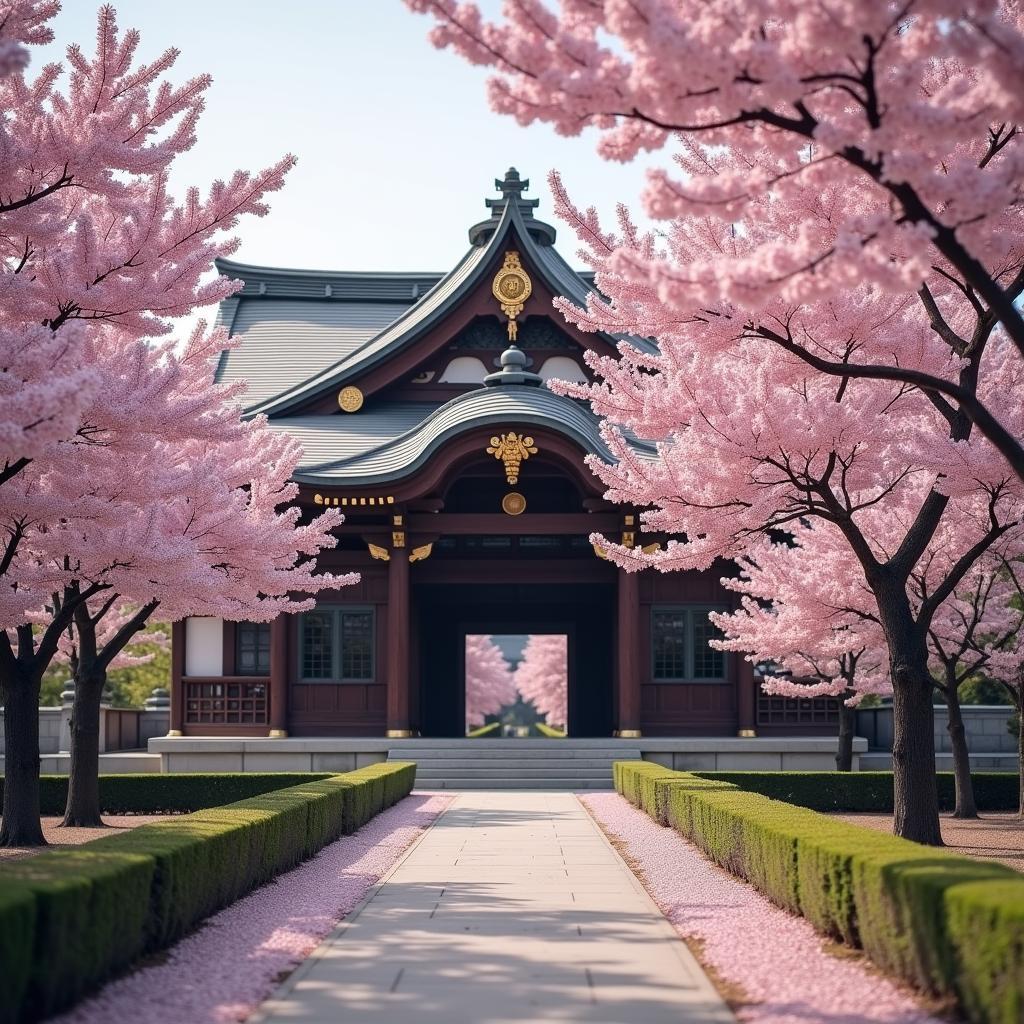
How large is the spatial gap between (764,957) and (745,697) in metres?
18.7

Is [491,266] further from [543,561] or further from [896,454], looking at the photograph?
[896,454]

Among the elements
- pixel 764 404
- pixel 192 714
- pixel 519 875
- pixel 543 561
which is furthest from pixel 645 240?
pixel 192 714

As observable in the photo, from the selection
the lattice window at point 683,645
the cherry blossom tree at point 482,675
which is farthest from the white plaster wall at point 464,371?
the cherry blossom tree at point 482,675

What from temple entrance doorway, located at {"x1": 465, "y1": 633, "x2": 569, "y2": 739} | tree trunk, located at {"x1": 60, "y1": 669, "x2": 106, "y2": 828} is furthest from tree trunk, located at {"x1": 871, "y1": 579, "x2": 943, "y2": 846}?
temple entrance doorway, located at {"x1": 465, "y1": 633, "x2": 569, "y2": 739}

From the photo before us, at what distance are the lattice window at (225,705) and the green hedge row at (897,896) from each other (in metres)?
15.9

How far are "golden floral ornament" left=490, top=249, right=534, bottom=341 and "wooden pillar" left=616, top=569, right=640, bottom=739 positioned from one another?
695cm

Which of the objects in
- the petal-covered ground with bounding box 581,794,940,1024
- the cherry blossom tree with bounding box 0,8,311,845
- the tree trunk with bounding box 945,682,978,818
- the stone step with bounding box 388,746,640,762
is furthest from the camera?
the stone step with bounding box 388,746,640,762

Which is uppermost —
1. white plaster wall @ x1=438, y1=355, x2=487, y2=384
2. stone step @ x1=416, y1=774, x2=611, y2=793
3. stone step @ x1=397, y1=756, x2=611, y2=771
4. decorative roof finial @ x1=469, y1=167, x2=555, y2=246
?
decorative roof finial @ x1=469, y1=167, x2=555, y2=246

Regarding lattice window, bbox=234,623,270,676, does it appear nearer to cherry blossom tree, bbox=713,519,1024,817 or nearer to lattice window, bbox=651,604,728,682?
lattice window, bbox=651,604,728,682

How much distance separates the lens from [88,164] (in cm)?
1198

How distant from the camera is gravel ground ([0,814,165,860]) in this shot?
15.1 metres

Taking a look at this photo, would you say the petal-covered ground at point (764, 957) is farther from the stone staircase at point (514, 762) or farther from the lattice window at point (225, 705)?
the lattice window at point (225, 705)

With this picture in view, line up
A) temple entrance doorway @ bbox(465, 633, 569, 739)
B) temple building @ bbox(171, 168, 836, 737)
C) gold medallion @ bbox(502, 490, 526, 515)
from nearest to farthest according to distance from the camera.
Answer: temple building @ bbox(171, 168, 836, 737) → gold medallion @ bbox(502, 490, 526, 515) → temple entrance doorway @ bbox(465, 633, 569, 739)

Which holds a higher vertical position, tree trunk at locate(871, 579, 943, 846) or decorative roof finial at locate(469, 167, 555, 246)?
decorative roof finial at locate(469, 167, 555, 246)
